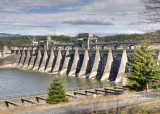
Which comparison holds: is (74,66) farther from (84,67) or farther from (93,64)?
(93,64)

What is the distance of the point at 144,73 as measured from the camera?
27938 millimetres

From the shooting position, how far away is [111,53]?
6059 cm

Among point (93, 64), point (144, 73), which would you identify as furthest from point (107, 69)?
point (144, 73)

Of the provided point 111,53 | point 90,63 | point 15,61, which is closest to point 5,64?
point 15,61

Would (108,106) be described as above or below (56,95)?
above

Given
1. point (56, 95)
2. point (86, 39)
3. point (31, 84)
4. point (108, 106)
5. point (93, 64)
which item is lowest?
point (31, 84)

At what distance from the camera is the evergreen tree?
27.7m

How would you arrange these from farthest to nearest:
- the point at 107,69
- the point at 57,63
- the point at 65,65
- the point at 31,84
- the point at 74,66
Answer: the point at 57,63 → the point at 65,65 → the point at 74,66 → the point at 107,69 → the point at 31,84

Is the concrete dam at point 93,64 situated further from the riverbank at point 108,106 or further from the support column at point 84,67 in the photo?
the riverbank at point 108,106

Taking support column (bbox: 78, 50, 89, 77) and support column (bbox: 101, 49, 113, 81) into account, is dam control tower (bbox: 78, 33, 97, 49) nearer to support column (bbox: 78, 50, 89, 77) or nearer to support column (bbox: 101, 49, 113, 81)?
support column (bbox: 78, 50, 89, 77)

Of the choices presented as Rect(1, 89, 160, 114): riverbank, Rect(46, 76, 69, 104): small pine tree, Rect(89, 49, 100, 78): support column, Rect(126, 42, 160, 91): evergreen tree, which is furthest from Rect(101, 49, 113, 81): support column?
Rect(1, 89, 160, 114): riverbank

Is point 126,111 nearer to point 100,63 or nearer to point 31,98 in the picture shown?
point 31,98

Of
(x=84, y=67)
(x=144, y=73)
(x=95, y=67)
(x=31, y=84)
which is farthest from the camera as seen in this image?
(x=84, y=67)


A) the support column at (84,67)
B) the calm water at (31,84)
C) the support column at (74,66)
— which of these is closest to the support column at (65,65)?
the support column at (74,66)
